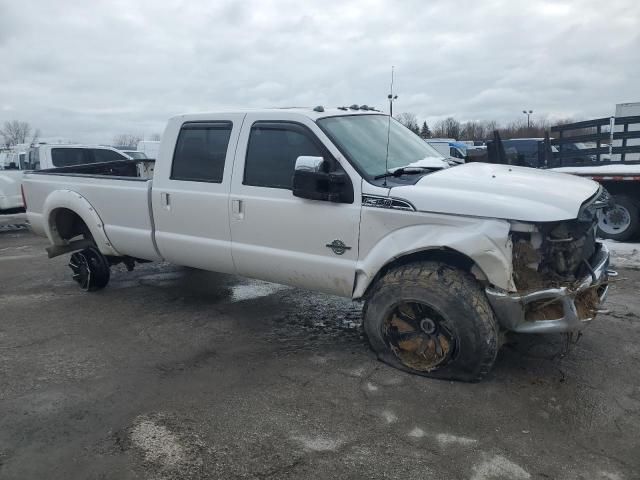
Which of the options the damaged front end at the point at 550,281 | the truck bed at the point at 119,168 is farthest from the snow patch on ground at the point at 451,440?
the truck bed at the point at 119,168

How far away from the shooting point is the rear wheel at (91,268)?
244 inches

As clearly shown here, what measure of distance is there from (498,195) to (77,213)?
4733 millimetres

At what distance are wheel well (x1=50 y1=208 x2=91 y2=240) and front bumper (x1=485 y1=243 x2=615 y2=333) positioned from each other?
502cm

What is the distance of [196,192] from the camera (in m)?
4.82

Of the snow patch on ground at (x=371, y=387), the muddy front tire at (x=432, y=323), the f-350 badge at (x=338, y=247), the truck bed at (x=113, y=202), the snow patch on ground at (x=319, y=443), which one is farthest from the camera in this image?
the truck bed at (x=113, y=202)

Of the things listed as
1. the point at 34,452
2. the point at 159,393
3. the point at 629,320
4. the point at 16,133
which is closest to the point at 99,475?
the point at 34,452

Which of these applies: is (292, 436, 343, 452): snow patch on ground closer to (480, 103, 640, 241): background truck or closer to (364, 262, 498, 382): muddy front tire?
(364, 262, 498, 382): muddy front tire

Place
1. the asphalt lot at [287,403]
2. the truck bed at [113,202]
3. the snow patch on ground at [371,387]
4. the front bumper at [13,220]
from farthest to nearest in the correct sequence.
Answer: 1. the front bumper at [13,220]
2. the truck bed at [113,202]
3. the snow patch on ground at [371,387]
4. the asphalt lot at [287,403]

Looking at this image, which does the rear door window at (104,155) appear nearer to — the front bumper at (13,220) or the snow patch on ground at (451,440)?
the front bumper at (13,220)

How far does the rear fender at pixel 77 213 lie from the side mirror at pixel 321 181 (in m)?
2.90

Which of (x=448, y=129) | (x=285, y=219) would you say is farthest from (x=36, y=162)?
(x=448, y=129)

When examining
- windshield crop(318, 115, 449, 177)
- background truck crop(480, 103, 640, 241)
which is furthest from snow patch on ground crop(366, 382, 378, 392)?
background truck crop(480, 103, 640, 241)

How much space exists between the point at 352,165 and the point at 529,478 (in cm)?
240

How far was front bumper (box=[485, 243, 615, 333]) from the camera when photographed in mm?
3373
